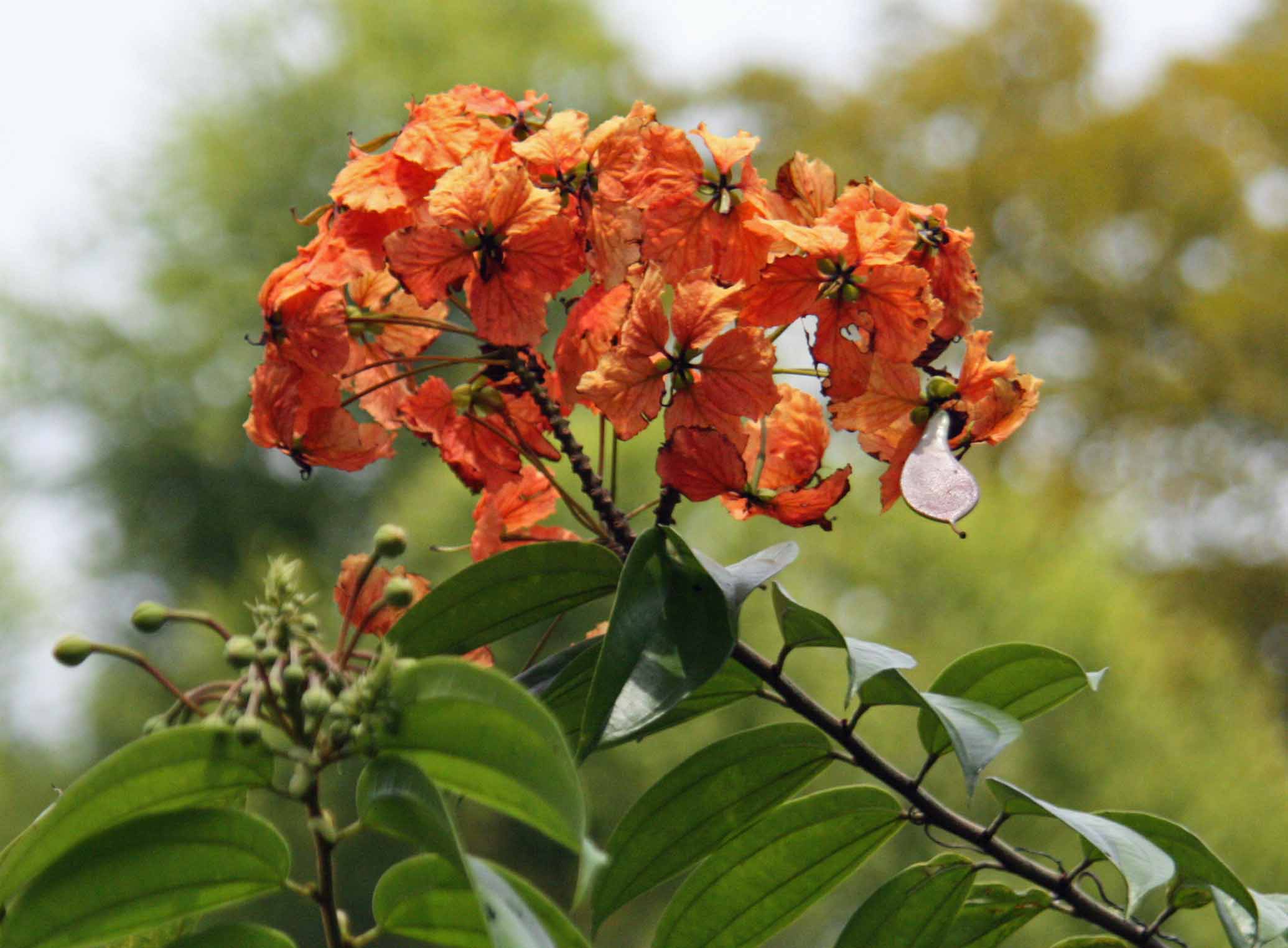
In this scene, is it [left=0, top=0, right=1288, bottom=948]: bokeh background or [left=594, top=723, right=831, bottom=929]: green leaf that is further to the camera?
[left=0, top=0, right=1288, bottom=948]: bokeh background

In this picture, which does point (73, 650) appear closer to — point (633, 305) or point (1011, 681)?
point (633, 305)

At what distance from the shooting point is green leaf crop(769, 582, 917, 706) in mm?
397

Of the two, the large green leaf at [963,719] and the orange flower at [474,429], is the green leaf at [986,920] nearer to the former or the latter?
the large green leaf at [963,719]

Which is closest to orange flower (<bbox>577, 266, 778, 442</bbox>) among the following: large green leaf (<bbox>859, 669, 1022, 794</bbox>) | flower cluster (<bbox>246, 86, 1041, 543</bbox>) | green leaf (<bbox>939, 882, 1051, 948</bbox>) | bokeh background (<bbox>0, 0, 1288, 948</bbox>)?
flower cluster (<bbox>246, 86, 1041, 543</bbox>)

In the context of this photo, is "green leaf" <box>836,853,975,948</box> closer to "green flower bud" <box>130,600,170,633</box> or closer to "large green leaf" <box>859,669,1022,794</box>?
"large green leaf" <box>859,669,1022,794</box>

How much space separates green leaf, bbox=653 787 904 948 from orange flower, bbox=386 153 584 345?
21cm

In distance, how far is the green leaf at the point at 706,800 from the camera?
18.2 inches

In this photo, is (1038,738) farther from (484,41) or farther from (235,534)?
(484,41)

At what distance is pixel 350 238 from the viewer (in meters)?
0.49

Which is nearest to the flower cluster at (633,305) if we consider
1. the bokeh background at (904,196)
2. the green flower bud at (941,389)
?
the green flower bud at (941,389)

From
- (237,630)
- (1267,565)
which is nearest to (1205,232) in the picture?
(1267,565)

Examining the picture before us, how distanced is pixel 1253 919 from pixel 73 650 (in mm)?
430

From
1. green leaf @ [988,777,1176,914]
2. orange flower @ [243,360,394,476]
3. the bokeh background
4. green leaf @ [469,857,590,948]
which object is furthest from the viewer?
the bokeh background

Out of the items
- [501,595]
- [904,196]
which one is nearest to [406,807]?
[501,595]
